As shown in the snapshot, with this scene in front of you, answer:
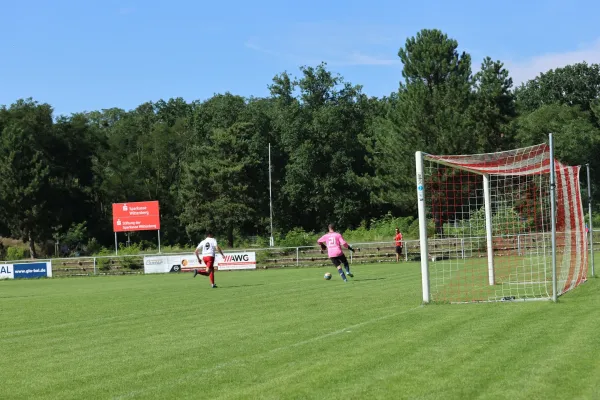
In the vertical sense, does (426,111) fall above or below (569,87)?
below

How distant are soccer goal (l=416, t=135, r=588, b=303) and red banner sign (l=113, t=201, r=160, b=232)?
21.4m

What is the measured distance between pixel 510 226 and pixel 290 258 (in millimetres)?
18631

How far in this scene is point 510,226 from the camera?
25922 millimetres

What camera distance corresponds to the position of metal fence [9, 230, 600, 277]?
40281 mm

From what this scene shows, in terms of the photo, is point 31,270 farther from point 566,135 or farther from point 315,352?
point 566,135

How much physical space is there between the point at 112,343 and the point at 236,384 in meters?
4.18

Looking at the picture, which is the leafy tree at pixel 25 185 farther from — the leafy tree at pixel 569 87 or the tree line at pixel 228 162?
the leafy tree at pixel 569 87

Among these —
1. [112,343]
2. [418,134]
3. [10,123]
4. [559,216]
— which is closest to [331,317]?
[112,343]

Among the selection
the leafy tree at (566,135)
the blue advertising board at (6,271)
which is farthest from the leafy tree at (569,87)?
the blue advertising board at (6,271)

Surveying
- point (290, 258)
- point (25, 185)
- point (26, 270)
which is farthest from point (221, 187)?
point (290, 258)

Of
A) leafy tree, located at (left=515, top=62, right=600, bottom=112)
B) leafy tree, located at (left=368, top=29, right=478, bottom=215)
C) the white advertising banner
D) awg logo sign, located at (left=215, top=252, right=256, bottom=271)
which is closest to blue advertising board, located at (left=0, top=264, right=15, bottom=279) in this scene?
the white advertising banner

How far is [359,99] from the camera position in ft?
262

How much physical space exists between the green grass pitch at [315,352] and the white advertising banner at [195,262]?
26.4 m

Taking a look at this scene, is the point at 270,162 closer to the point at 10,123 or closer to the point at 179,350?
the point at 10,123
